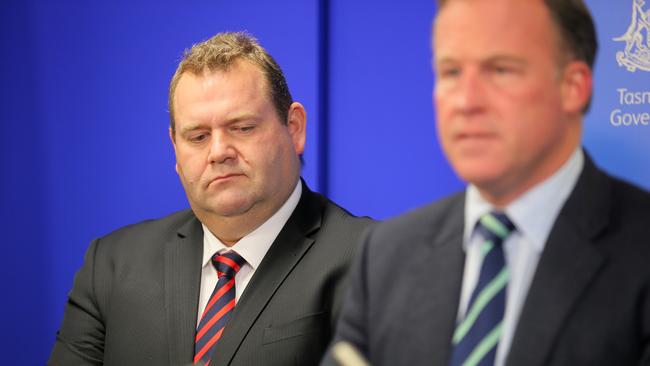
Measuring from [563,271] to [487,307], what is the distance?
103mm

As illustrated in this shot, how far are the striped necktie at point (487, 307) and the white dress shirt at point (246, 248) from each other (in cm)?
84

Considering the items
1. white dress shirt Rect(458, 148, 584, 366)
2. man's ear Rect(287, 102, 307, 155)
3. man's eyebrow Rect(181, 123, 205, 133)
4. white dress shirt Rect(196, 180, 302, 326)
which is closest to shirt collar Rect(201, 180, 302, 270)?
white dress shirt Rect(196, 180, 302, 326)

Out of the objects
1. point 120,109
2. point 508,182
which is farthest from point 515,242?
point 120,109

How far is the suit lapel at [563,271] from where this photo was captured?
3.44 ft

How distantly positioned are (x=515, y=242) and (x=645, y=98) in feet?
3.45

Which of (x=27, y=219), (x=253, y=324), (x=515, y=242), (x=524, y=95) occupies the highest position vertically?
(x=524, y=95)

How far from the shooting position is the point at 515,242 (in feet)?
3.68

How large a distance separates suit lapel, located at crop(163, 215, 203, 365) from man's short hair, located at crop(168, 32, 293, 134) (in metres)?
0.25

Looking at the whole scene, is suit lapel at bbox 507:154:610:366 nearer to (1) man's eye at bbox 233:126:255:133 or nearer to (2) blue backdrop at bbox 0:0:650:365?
(1) man's eye at bbox 233:126:255:133

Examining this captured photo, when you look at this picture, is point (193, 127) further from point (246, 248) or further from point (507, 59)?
point (507, 59)

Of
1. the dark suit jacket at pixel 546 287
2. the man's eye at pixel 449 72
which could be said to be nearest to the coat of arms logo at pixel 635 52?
the dark suit jacket at pixel 546 287

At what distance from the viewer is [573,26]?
109 centimetres

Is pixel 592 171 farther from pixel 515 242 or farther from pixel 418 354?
pixel 418 354

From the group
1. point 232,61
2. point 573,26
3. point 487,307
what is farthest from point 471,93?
point 232,61
